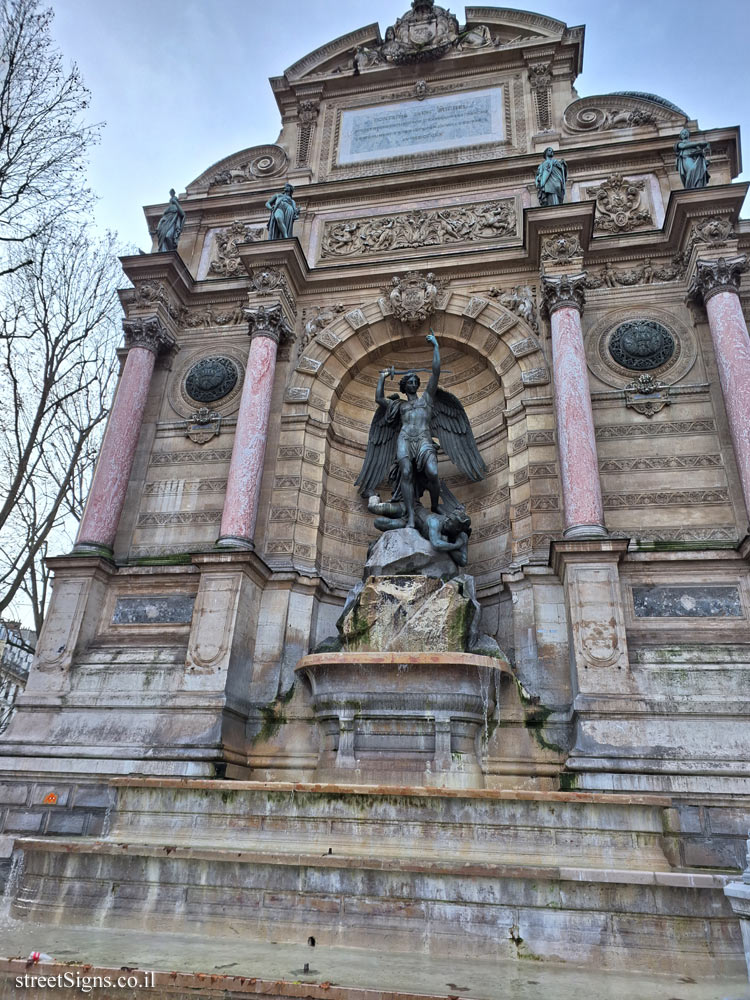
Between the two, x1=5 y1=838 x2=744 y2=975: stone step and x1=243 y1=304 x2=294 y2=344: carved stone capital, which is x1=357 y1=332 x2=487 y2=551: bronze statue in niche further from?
x1=5 y1=838 x2=744 y2=975: stone step

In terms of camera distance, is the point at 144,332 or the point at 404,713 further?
the point at 144,332

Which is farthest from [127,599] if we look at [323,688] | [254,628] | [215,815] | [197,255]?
[197,255]

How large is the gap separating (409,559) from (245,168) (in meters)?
11.9

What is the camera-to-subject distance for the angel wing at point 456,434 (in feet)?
41.7

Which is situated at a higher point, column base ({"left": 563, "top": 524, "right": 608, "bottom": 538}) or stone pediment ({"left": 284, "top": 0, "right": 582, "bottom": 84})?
stone pediment ({"left": 284, "top": 0, "right": 582, "bottom": 84})

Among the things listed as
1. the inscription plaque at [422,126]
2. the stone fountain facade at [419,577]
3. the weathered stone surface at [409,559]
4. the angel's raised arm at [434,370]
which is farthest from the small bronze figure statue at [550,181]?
the weathered stone surface at [409,559]

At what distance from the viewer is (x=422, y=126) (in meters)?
16.2

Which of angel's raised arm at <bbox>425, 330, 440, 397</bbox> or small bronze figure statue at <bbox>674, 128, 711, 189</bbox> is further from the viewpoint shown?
small bronze figure statue at <bbox>674, 128, 711, 189</bbox>

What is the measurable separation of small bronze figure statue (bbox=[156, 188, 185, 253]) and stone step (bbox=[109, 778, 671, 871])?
11559mm

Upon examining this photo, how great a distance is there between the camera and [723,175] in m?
13.8

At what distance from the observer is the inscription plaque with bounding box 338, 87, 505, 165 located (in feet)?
51.4

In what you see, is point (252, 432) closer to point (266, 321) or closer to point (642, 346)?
point (266, 321)

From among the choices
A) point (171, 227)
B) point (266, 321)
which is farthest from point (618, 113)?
point (171, 227)

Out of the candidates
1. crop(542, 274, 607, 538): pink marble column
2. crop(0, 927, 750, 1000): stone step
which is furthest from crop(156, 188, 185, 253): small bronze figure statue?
crop(0, 927, 750, 1000): stone step
